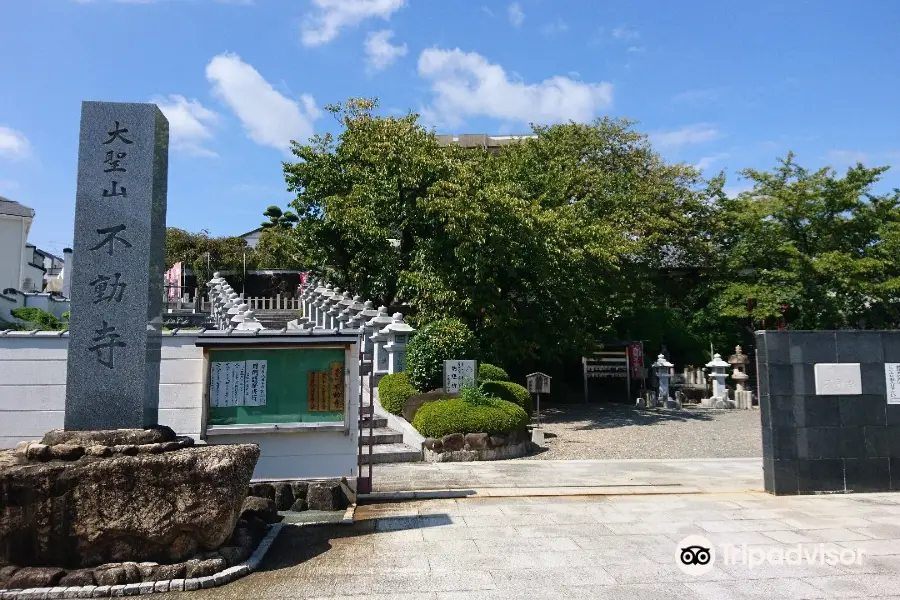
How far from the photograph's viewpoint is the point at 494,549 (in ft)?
20.5

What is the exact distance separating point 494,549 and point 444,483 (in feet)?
11.4

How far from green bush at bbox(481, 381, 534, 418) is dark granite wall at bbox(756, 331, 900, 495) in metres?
5.91

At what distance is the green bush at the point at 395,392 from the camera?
549 inches

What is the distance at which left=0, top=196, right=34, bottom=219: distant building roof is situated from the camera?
29233 millimetres

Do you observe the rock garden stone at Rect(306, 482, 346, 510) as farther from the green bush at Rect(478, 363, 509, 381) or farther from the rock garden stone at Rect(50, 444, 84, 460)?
the green bush at Rect(478, 363, 509, 381)

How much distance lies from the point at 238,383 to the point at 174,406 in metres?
0.86

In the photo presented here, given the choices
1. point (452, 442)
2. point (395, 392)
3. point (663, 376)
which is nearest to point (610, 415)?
point (663, 376)

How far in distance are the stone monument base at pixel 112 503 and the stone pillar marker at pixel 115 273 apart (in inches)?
25.4

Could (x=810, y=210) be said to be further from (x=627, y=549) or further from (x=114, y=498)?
(x=114, y=498)

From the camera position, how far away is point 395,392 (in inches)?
556

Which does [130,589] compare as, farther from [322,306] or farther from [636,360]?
[636,360]

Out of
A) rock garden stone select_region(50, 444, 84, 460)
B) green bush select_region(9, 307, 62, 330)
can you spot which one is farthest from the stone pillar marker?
green bush select_region(9, 307, 62, 330)

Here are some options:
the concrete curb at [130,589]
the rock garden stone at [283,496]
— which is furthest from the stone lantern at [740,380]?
the concrete curb at [130,589]

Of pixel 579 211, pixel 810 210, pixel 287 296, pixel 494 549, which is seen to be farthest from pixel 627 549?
pixel 287 296
